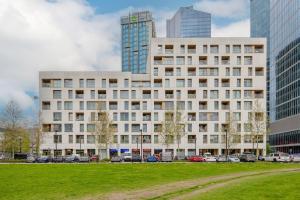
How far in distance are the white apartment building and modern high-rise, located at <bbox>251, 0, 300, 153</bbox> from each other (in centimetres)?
797

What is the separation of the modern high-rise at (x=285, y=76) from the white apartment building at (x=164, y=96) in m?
7.97

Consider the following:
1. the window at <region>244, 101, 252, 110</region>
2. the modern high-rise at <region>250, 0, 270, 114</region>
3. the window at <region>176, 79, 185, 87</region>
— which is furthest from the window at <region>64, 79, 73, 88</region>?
the modern high-rise at <region>250, 0, 270, 114</region>

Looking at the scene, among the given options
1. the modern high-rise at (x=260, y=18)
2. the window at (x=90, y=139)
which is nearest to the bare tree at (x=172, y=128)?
the window at (x=90, y=139)

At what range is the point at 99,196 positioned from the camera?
22.5 m

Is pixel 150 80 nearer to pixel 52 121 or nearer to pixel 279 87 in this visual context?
pixel 52 121

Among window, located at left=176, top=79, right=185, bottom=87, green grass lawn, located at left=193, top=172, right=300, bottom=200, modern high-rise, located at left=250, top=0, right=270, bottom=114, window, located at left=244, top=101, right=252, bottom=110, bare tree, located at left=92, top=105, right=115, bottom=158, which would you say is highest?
modern high-rise, located at left=250, top=0, right=270, bottom=114

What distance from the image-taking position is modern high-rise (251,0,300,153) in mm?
114438

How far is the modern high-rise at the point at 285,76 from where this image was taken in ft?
375

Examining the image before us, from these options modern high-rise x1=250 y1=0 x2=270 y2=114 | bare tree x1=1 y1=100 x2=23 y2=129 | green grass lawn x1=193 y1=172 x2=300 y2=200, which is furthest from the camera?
modern high-rise x1=250 y1=0 x2=270 y2=114

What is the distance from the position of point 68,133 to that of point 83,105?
8141 millimetres

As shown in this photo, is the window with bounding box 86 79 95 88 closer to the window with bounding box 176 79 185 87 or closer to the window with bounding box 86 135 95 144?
the window with bounding box 86 135 95 144

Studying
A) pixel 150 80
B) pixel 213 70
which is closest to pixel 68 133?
pixel 150 80

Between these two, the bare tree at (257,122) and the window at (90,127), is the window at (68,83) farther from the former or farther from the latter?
the bare tree at (257,122)

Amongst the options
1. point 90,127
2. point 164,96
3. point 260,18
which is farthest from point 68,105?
point 260,18
